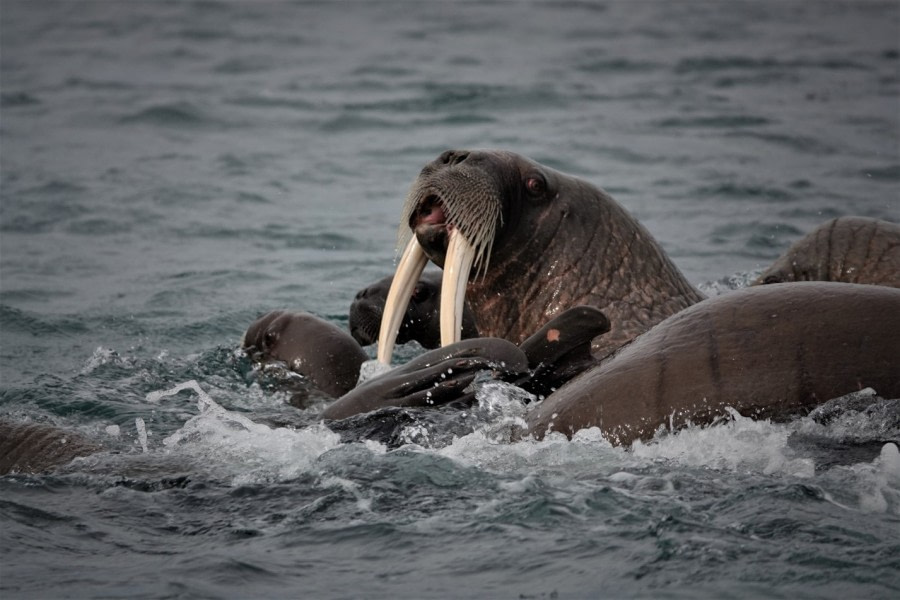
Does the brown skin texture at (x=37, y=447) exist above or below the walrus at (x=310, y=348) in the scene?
above

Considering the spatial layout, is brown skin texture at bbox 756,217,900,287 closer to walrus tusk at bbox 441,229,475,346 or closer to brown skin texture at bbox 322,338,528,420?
walrus tusk at bbox 441,229,475,346

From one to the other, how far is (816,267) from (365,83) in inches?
561

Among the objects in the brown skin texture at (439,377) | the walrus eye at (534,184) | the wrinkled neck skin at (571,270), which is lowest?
the brown skin texture at (439,377)

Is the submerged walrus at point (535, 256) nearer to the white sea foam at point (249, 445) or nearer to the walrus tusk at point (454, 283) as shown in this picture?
the walrus tusk at point (454, 283)

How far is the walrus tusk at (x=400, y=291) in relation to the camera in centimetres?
676

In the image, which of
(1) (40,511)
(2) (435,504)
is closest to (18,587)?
(1) (40,511)

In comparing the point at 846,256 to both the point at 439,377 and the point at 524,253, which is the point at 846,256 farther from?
the point at 439,377

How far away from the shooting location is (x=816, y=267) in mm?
7582

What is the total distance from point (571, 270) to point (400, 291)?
0.90 m

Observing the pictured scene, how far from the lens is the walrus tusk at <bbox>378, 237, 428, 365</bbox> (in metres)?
6.76

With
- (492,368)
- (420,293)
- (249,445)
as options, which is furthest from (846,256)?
(249,445)

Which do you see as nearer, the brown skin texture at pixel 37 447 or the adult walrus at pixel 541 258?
the brown skin texture at pixel 37 447

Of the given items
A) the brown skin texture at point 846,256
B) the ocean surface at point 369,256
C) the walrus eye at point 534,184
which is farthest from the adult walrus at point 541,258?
the ocean surface at point 369,256

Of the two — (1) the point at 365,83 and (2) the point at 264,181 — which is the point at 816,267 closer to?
(2) the point at 264,181
